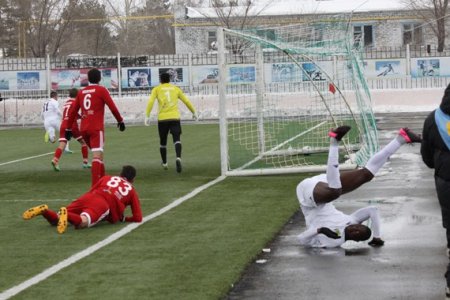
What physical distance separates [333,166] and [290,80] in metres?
19.4

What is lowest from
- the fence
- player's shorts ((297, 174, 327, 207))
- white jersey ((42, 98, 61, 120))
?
player's shorts ((297, 174, 327, 207))

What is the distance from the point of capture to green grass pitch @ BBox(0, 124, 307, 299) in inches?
347

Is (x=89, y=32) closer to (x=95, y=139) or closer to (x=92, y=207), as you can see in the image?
(x=95, y=139)

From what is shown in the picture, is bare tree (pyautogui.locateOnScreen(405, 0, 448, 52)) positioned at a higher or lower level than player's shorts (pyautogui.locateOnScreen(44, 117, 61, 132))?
higher

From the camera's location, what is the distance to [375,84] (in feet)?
151

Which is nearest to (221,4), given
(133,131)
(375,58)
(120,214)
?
(375,58)

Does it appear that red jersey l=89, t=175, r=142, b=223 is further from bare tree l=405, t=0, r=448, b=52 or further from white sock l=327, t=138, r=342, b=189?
bare tree l=405, t=0, r=448, b=52

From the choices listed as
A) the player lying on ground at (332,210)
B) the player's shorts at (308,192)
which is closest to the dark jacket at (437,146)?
the player lying on ground at (332,210)

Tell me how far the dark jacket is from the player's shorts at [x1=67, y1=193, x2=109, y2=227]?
485 cm

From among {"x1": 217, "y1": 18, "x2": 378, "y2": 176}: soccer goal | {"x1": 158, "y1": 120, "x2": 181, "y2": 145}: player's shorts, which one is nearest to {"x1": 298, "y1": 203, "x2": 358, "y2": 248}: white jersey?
{"x1": 217, "y1": 18, "x2": 378, "y2": 176}: soccer goal

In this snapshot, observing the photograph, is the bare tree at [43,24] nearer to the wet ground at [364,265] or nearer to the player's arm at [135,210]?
the player's arm at [135,210]

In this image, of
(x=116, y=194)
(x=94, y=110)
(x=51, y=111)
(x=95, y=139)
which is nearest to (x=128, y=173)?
(x=116, y=194)

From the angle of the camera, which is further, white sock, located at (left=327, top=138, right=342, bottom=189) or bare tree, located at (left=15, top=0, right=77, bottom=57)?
bare tree, located at (left=15, top=0, right=77, bottom=57)

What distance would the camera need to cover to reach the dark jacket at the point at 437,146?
8.03 metres
